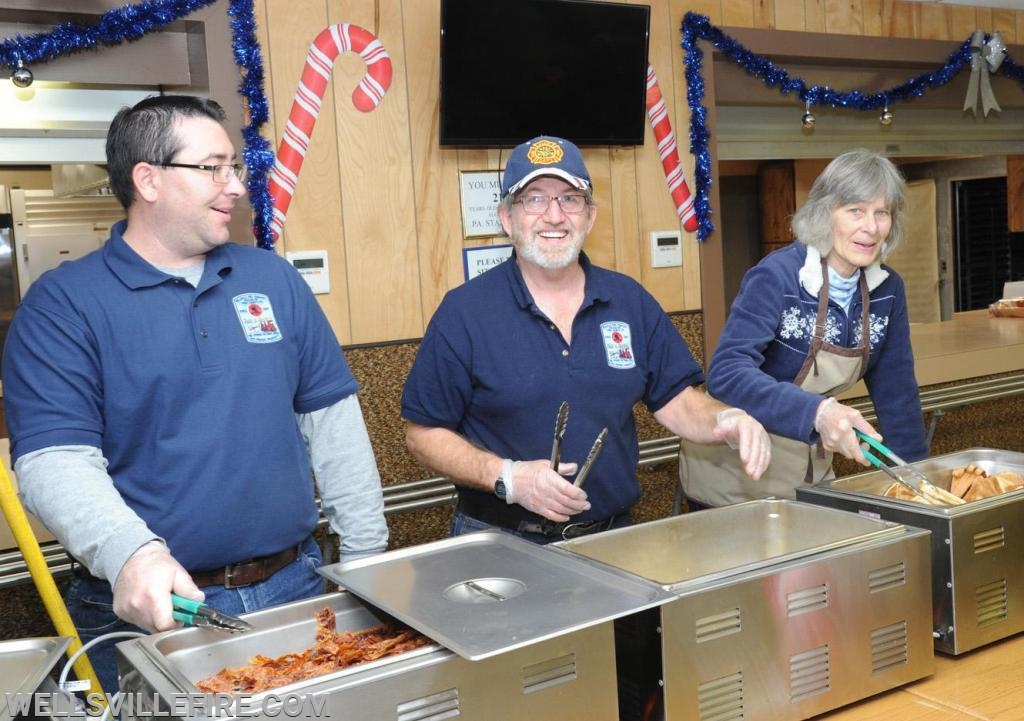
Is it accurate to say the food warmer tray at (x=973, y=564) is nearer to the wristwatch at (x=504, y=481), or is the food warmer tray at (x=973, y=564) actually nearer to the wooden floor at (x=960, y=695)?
the wooden floor at (x=960, y=695)

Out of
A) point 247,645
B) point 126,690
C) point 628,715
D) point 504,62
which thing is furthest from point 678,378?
point 504,62

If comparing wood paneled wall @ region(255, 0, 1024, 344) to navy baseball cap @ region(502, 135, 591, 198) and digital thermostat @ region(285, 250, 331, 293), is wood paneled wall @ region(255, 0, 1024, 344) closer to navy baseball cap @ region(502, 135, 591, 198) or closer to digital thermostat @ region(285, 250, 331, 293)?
digital thermostat @ region(285, 250, 331, 293)

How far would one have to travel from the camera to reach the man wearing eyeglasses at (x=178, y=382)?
1.51 metres

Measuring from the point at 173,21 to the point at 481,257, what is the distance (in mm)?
1254

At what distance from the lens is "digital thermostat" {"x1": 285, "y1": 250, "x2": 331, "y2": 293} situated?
3092mm

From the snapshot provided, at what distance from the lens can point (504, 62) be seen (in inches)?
129

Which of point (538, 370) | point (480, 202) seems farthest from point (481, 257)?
point (538, 370)

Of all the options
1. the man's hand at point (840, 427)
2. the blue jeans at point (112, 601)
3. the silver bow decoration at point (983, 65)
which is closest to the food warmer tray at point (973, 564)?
the man's hand at point (840, 427)

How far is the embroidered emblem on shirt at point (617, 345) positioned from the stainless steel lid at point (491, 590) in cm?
65

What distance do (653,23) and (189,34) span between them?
1729 millimetres

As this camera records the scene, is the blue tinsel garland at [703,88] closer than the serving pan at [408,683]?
No

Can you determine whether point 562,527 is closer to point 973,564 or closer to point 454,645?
point 973,564

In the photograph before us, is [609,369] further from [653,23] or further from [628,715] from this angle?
[653,23]

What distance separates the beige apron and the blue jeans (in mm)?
1030
